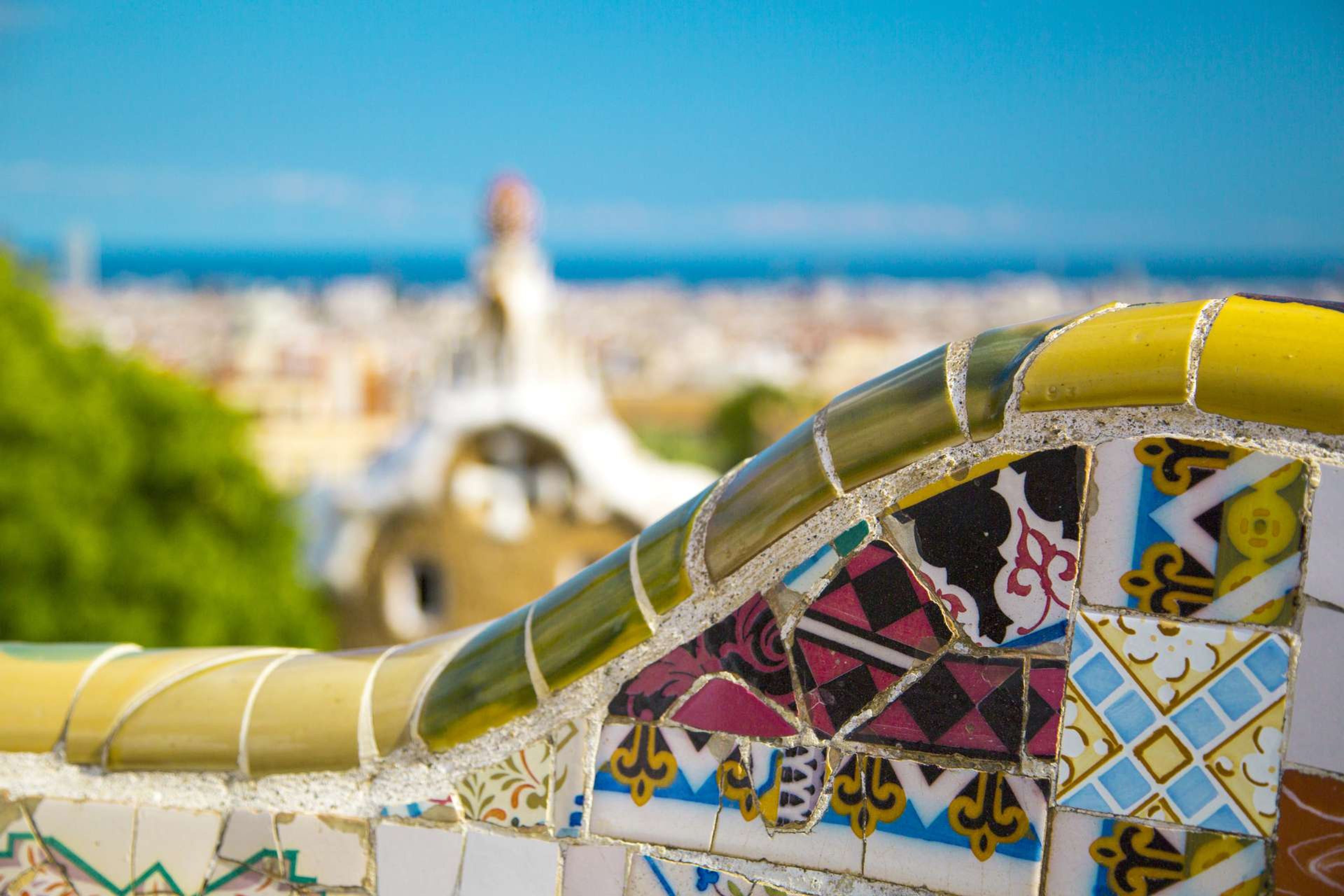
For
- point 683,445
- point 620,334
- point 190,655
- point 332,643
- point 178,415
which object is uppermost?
point 620,334

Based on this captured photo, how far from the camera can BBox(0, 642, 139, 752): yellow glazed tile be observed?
2152 millimetres

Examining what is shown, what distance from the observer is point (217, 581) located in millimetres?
11734

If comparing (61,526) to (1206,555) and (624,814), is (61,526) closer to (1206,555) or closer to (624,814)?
(624,814)

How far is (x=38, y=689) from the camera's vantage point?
2.19 meters

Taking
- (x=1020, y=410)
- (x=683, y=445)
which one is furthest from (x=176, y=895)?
(x=683, y=445)

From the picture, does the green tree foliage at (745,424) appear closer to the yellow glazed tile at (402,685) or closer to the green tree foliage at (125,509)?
the green tree foliage at (125,509)

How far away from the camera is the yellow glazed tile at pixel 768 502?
70.8 inches

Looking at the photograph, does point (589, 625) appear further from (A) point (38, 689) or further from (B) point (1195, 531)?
(A) point (38, 689)

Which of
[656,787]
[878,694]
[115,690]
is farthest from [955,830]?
[115,690]

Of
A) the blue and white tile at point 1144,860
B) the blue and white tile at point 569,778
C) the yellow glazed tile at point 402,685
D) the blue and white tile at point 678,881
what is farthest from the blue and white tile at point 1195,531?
the yellow glazed tile at point 402,685

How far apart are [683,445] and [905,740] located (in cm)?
2855

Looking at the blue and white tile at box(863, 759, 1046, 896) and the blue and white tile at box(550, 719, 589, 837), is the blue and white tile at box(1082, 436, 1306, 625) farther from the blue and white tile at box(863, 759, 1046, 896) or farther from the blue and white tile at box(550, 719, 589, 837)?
the blue and white tile at box(550, 719, 589, 837)

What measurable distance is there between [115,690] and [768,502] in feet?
3.95

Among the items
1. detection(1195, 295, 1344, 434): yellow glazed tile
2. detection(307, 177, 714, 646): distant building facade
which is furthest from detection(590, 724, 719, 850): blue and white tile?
detection(307, 177, 714, 646): distant building facade
